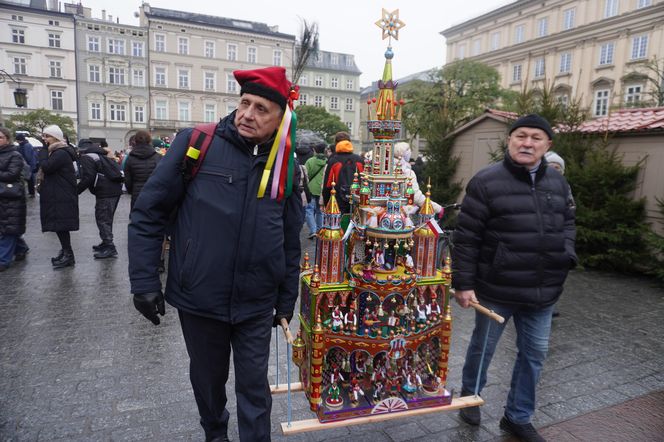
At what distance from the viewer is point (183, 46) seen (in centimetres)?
4753

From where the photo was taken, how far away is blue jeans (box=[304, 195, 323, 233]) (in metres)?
9.51

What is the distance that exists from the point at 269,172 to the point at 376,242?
0.95 metres

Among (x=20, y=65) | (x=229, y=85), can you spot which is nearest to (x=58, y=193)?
(x=229, y=85)

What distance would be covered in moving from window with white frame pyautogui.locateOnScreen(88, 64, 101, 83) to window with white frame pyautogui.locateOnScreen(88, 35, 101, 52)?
1720 millimetres

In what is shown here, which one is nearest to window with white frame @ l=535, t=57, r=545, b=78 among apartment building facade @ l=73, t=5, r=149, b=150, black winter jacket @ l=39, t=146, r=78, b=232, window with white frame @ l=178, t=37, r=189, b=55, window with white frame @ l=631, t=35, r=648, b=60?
window with white frame @ l=631, t=35, r=648, b=60

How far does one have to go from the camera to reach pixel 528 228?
283 centimetres

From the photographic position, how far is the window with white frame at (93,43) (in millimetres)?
45000

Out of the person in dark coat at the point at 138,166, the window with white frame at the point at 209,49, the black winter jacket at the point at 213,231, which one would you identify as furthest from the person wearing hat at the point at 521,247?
the window with white frame at the point at 209,49

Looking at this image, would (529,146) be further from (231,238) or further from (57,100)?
(57,100)

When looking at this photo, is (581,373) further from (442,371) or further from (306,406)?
(306,406)

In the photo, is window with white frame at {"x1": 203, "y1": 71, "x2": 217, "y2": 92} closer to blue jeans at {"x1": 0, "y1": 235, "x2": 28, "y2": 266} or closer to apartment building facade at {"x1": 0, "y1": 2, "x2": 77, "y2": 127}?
apartment building facade at {"x1": 0, "y1": 2, "x2": 77, "y2": 127}

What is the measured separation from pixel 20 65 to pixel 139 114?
12.1m

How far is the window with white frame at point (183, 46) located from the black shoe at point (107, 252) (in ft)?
151

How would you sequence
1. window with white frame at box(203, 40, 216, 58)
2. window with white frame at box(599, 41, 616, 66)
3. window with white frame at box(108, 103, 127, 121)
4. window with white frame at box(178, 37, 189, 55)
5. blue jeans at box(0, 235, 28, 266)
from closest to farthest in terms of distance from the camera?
blue jeans at box(0, 235, 28, 266), window with white frame at box(599, 41, 616, 66), window with white frame at box(108, 103, 127, 121), window with white frame at box(178, 37, 189, 55), window with white frame at box(203, 40, 216, 58)
